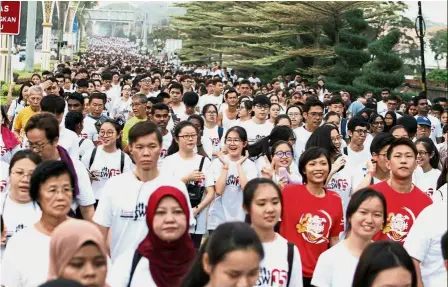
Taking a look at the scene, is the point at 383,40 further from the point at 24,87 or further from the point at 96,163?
the point at 96,163

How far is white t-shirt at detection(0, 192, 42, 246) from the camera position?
5641 mm

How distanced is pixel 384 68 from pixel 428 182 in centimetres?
1913

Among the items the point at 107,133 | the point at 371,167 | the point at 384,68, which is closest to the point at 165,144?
the point at 107,133

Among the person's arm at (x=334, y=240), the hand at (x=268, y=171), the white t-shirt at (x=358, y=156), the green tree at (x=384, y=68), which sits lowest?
the person's arm at (x=334, y=240)

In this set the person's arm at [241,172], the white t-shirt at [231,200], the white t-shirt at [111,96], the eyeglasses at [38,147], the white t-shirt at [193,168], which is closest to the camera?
the eyeglasses at [38,147]

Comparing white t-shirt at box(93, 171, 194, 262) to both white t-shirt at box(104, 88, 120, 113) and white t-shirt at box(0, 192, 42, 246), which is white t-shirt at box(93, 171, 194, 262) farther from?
white t-shirt at box(104, 88, 120, 113)

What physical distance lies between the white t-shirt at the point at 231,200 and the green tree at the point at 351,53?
21287 mm

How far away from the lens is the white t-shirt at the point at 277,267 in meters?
4.96

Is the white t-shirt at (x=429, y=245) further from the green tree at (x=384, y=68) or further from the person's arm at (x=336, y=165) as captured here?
the green tree at (x=384, y=68)

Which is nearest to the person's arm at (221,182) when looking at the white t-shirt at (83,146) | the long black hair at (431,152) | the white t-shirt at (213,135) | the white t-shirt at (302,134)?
the white t-shirt at (83,146)

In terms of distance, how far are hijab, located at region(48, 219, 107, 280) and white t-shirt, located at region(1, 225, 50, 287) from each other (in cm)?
91

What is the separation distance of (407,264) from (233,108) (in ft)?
30.8

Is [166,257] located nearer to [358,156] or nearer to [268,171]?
[268,171]

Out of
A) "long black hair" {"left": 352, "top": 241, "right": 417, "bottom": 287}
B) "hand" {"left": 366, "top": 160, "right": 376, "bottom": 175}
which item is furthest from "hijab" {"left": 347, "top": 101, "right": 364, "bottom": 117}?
"long black hair" {"left": 352, "top": 241, "right": 417, "bottom": 287}
